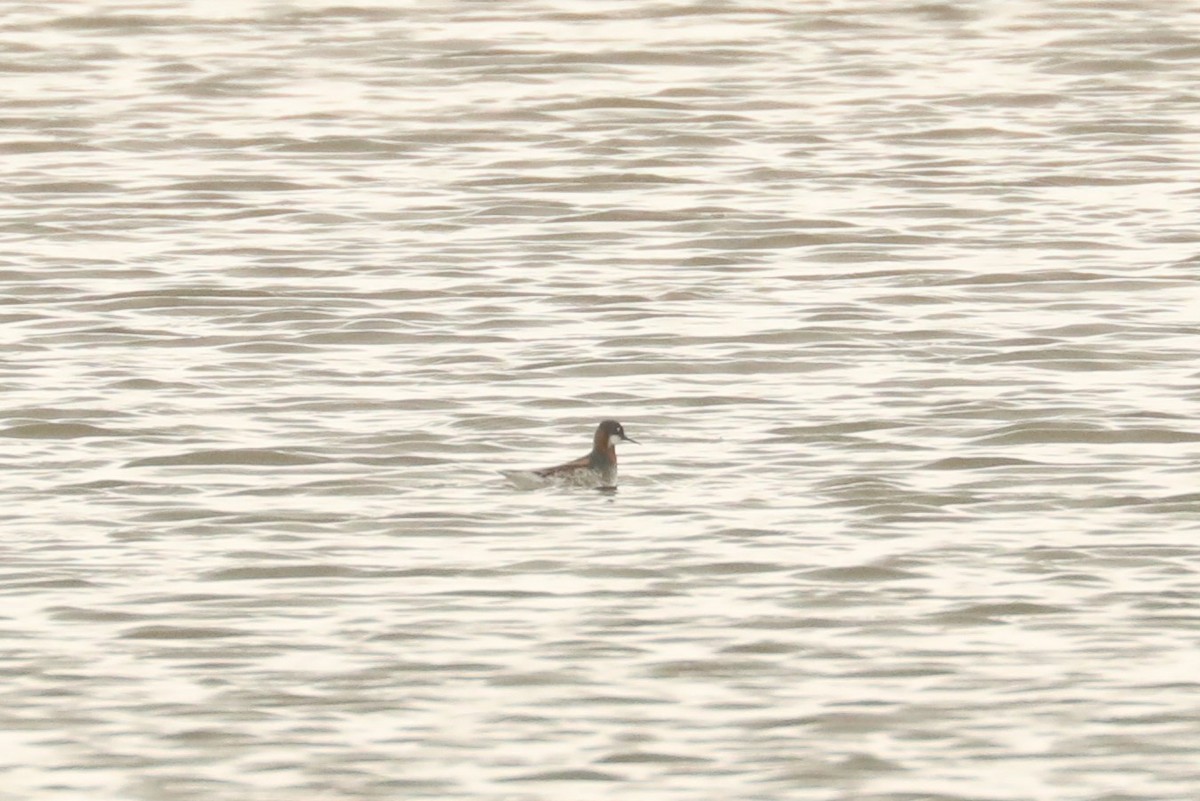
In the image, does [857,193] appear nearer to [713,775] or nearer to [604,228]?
[604,228]

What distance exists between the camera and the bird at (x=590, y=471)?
12.6 metres

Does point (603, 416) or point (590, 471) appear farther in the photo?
point (603, 416)

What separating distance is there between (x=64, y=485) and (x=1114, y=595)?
14.8 feet

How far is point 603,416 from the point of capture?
14.4 metres

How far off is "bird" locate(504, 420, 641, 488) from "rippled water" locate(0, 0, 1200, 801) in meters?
0.12

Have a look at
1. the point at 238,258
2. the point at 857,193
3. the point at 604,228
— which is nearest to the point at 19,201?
the point at 238,258

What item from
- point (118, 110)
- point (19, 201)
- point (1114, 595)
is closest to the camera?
point (1114, 595)

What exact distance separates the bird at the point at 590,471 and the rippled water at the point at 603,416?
0.12 m

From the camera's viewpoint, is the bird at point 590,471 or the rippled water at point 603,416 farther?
the bird at point 590,471

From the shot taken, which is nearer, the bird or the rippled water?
the rippled water

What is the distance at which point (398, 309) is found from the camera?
55.5ft

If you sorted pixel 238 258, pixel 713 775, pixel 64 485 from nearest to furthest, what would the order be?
pixel 713 775 < pixel 64 485 < pixel 238 258

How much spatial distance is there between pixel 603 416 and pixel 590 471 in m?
1.83

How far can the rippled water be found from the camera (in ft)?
31.3
